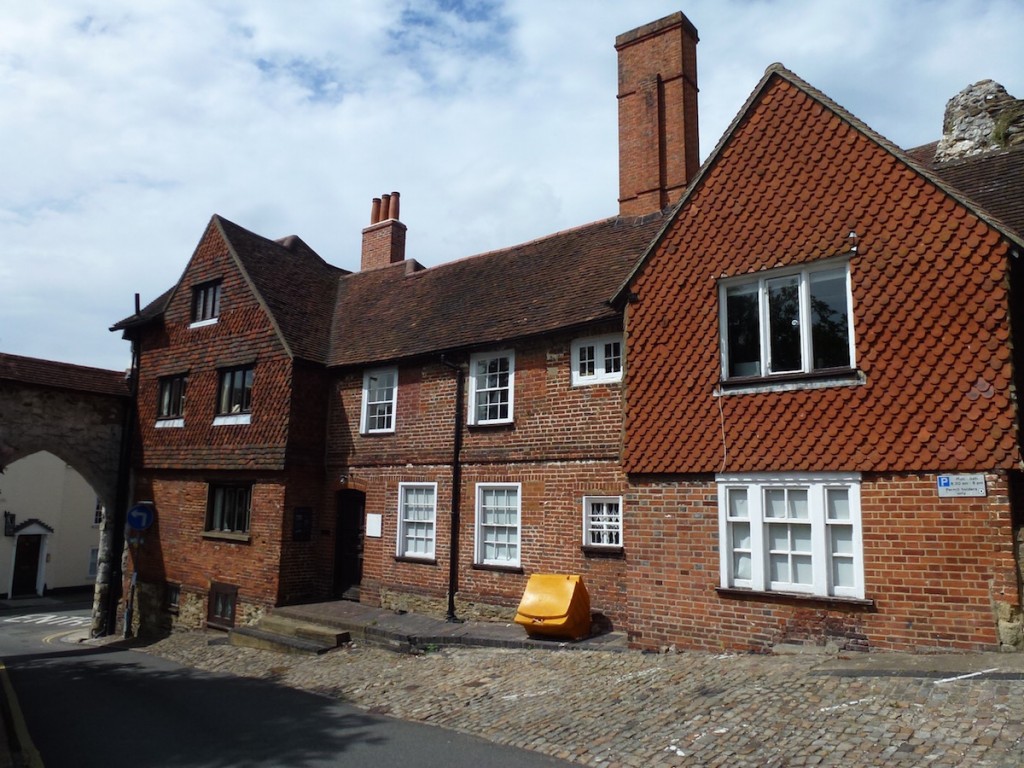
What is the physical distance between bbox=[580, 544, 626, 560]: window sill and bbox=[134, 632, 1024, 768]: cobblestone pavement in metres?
2.10

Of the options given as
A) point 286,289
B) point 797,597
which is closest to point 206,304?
point 286,289

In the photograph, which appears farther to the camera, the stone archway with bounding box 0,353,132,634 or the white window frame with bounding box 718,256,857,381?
the stone archway with bounding box 0,353,132,634

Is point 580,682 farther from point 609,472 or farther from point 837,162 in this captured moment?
point 837,162

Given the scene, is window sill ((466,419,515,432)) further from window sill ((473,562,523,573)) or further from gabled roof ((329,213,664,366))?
window sill ((473,562,523,573))

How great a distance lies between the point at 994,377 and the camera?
28.3ft

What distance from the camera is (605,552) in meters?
12.9

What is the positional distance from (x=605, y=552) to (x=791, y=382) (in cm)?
468

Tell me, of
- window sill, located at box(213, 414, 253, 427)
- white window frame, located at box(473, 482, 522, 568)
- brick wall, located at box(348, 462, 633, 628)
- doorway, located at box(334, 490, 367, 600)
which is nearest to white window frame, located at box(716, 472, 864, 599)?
brick wall, located at box(348, 462, 633, 628)

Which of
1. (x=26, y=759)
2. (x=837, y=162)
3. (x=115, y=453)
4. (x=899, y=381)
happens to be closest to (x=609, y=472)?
(x=899, y=381)

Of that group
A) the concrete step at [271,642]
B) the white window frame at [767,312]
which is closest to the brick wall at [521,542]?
the concrete step at [271,642]

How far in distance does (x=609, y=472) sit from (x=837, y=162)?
6142mm

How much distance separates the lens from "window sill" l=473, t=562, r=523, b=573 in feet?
46.3

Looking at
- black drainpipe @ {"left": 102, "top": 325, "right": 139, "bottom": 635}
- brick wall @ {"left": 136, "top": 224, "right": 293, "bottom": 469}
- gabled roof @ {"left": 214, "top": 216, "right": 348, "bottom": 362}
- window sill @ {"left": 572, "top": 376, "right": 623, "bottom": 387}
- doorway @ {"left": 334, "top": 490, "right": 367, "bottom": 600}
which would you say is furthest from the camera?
black drainpipe @ {"left": 102, "top": 325, "right": 139, "bottom": 635}

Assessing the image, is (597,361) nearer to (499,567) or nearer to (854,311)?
(499,567)
